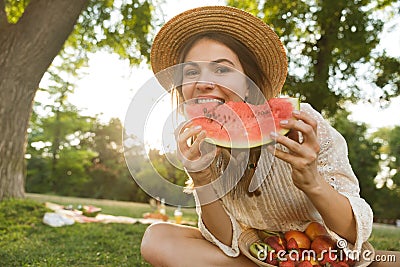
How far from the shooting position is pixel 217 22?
2.64 m

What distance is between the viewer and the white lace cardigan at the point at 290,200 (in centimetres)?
229

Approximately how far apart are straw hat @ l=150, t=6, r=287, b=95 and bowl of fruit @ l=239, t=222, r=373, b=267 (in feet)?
2.92

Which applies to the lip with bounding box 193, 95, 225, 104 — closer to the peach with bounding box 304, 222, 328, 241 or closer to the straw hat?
the straw hat

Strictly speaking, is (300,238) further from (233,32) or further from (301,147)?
(233,32)

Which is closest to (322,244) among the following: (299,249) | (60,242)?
(299,249)

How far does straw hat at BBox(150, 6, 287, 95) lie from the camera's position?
105 inches

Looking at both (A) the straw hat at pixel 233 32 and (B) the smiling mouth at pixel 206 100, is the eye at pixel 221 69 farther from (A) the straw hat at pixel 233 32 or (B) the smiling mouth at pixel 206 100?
(A) the straw hat at pixel 233 32

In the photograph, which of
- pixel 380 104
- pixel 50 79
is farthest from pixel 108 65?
pixel 50 79

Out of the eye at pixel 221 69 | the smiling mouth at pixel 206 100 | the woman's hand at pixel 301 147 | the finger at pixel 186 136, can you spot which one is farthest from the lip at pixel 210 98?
the woman's hand at pixel 301 147

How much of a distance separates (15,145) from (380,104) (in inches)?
269

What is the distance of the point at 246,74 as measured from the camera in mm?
2613

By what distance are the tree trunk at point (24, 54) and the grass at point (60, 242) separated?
992 millimetres

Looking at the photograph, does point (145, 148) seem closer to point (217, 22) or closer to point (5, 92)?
point (217, 22)

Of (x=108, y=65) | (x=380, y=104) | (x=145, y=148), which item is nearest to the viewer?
(x=145, y=148)
